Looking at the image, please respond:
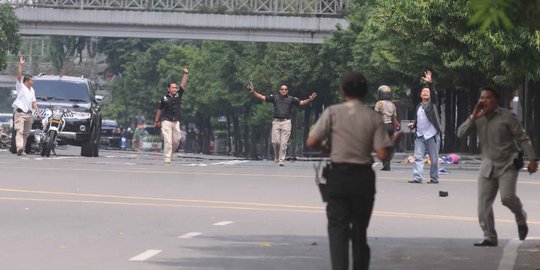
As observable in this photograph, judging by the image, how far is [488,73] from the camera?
162 feet

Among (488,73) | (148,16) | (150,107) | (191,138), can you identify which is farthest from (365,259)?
(191,138)

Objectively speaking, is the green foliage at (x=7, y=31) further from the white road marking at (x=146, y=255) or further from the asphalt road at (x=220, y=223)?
the white road marking at (x=146, y=255)

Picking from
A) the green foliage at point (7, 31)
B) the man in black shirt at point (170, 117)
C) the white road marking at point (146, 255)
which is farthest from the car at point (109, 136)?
the white road marking at point (146, 255)

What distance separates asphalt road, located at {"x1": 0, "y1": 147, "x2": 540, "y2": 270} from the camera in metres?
13.5

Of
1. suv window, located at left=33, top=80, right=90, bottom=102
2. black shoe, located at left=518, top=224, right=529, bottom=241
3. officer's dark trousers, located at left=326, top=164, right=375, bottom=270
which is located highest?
suv window, located at left=33, top=80, right=90, bottom=102

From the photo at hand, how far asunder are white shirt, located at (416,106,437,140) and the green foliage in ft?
179

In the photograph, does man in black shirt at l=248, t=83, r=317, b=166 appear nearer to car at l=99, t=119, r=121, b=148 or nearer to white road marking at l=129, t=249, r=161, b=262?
white road marking at l=129, t=249, r=161, b=262

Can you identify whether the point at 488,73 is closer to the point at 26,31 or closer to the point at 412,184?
the point at 412,184

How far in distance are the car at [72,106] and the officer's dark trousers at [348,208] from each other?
27056 mm

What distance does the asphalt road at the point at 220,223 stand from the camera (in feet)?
44.4

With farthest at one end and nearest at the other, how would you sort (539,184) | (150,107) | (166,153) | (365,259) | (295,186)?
(150,107), (166,153), (539,184), (295,186), (365,259)

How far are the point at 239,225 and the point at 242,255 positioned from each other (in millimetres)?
3314

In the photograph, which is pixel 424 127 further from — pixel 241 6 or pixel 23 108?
pixel 241 6

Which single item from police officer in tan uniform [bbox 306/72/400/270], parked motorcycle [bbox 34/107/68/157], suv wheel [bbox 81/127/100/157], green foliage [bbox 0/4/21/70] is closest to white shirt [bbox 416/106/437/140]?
parked motorcycle [bbox 34/107/68/157]
